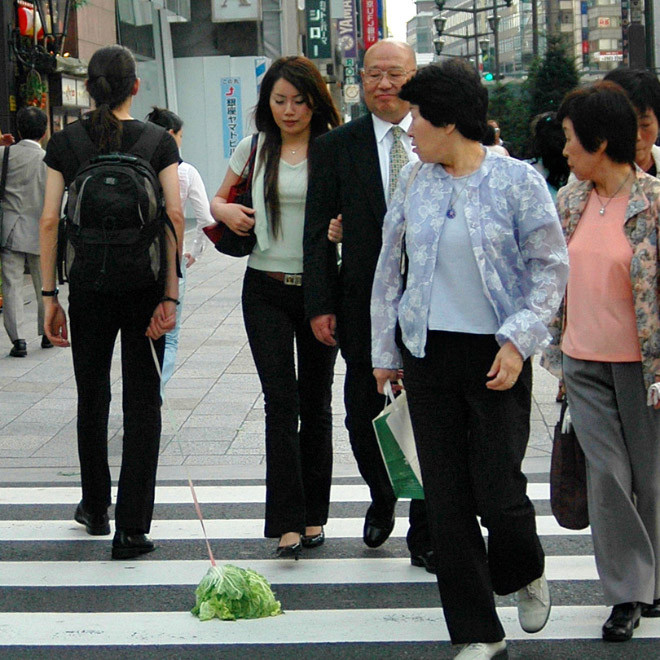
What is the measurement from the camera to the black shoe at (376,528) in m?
5.26

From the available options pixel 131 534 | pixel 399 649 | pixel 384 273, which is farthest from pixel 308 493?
pixel 384 273

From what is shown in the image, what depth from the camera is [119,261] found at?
492 centimetres

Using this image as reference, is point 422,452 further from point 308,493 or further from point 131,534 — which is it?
point 131,534

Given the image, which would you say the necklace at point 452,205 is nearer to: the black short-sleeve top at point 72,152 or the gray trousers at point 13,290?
the black short-sleeve top at point 72,152

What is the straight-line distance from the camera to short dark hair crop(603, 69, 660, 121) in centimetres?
445

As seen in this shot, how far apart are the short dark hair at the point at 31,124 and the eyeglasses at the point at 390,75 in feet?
23.6

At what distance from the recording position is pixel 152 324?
5.09 metres

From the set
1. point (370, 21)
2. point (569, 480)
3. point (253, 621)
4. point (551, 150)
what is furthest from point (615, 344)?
point (370, 21)

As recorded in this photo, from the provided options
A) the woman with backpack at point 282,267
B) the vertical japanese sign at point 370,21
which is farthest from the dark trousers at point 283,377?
the vertical japanese sign at point 370,21

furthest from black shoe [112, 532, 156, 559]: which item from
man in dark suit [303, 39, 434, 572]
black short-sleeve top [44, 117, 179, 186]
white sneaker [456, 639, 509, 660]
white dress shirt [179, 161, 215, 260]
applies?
white dress shirt [179, 161, 215, 260]

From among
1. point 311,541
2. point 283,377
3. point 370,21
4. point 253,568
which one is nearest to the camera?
point 283,377

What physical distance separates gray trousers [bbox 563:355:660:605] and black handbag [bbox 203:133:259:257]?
→ 5.03 feet

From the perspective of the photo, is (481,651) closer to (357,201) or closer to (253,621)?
(253,621)

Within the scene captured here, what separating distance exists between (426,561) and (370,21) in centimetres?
6790
